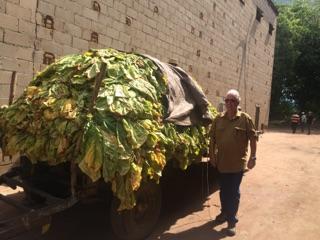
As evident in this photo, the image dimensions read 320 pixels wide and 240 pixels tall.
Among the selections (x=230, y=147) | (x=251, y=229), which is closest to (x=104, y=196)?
(x=230, y=147)

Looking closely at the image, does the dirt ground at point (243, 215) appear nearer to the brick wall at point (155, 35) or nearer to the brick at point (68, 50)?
the brick wall at point (155, 35)

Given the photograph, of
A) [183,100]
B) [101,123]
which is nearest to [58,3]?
[183,100]

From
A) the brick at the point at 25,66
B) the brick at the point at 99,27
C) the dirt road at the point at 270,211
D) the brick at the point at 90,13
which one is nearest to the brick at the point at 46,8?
the brick at the point at 90,13

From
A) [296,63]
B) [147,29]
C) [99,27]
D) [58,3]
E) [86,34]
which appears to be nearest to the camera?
[58,3]

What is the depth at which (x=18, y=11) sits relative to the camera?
286 inches

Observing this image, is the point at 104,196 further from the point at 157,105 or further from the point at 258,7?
the point at 258,7

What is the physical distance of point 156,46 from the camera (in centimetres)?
1220

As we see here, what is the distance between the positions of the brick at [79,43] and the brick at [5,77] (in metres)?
1.94

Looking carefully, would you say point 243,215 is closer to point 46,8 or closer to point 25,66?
point 25,66

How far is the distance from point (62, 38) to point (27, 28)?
98cm

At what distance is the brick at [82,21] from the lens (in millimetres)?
8734

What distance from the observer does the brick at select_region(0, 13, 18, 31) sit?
6.94 meters

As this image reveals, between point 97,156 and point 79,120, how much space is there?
0.52 meters

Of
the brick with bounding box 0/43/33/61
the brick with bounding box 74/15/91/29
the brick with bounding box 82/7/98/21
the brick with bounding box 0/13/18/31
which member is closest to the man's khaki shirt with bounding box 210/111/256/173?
the brick with bounding box 0/43/33/61
